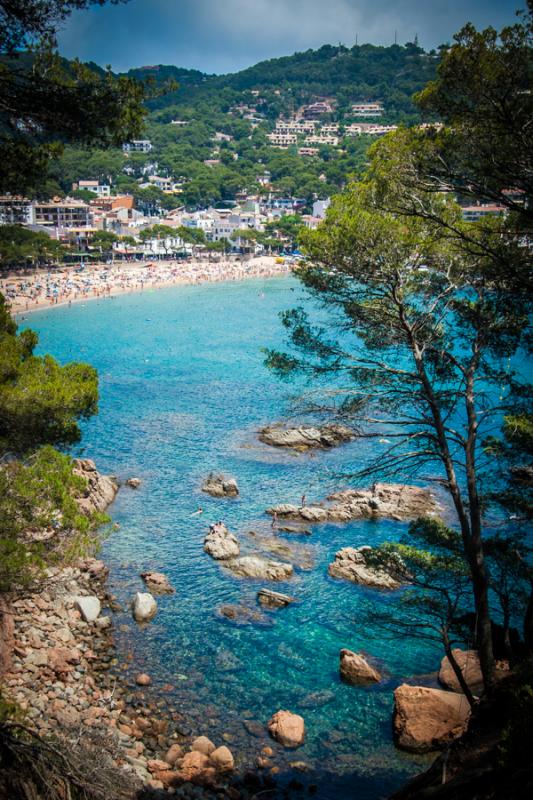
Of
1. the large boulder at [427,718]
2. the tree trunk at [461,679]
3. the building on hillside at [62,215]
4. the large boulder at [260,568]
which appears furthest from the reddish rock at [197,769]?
the building on hillside at [62,215]

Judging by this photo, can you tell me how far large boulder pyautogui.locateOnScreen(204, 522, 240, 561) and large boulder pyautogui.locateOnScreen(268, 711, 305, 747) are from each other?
598 centimetres

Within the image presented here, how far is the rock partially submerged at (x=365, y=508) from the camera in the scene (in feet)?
60.0

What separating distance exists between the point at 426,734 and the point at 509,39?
31.5 feet

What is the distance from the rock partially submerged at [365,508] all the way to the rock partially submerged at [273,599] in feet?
13.9

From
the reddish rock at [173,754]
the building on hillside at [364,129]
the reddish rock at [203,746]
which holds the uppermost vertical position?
the building on hillside at [364,129]

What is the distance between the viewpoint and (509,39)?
6508mm

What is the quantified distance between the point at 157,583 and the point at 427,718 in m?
7.04

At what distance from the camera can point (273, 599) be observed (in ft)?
46.1

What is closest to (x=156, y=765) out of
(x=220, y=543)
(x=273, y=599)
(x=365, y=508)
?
(x=273, y=599)

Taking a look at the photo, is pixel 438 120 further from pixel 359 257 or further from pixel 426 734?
pixel 426 734

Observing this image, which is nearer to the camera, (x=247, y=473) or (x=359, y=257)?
(x=359, y=257)

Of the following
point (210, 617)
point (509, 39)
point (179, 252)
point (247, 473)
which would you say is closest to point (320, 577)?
point (210, 617)

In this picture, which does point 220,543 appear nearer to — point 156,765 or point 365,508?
point 365,508

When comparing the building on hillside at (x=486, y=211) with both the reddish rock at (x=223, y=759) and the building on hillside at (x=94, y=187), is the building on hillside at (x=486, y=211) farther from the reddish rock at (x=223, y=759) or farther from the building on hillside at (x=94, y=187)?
the building on hillside at (x=94, y=187)
